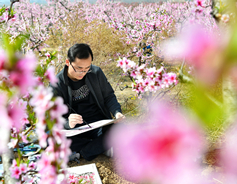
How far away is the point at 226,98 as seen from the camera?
20 cm

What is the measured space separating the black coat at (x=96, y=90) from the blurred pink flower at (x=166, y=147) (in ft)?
5.40

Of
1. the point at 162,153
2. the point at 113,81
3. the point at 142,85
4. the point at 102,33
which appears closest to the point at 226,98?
the point at 162,153

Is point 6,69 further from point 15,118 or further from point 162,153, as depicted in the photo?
point 162,153

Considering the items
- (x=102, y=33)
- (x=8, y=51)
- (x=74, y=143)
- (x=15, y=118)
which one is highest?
A: (x=102, y=33)

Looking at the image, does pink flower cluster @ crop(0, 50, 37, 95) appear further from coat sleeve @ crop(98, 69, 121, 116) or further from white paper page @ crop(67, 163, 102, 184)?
coat sleeve @ crop(98, 69, 121, 116)

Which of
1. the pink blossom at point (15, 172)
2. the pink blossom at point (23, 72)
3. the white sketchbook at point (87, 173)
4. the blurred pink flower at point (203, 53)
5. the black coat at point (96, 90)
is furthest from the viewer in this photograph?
the black coat at point (96, 90)

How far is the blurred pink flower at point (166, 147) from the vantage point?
176 mm

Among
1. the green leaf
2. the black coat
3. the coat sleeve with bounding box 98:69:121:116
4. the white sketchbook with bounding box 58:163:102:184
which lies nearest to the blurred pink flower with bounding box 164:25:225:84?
the green leaf

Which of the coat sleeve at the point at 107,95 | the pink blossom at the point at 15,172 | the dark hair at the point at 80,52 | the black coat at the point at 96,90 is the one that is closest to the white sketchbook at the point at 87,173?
the black coat at the point at 96,90

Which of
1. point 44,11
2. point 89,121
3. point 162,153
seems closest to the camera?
point 162,153

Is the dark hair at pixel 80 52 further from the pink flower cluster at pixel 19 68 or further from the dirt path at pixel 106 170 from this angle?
the pink flower cluster at pixel 19 68

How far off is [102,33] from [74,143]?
4.54m

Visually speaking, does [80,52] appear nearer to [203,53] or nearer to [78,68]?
[78,68]

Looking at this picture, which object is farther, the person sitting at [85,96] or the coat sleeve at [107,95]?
the coat sleeve at [107,95]
